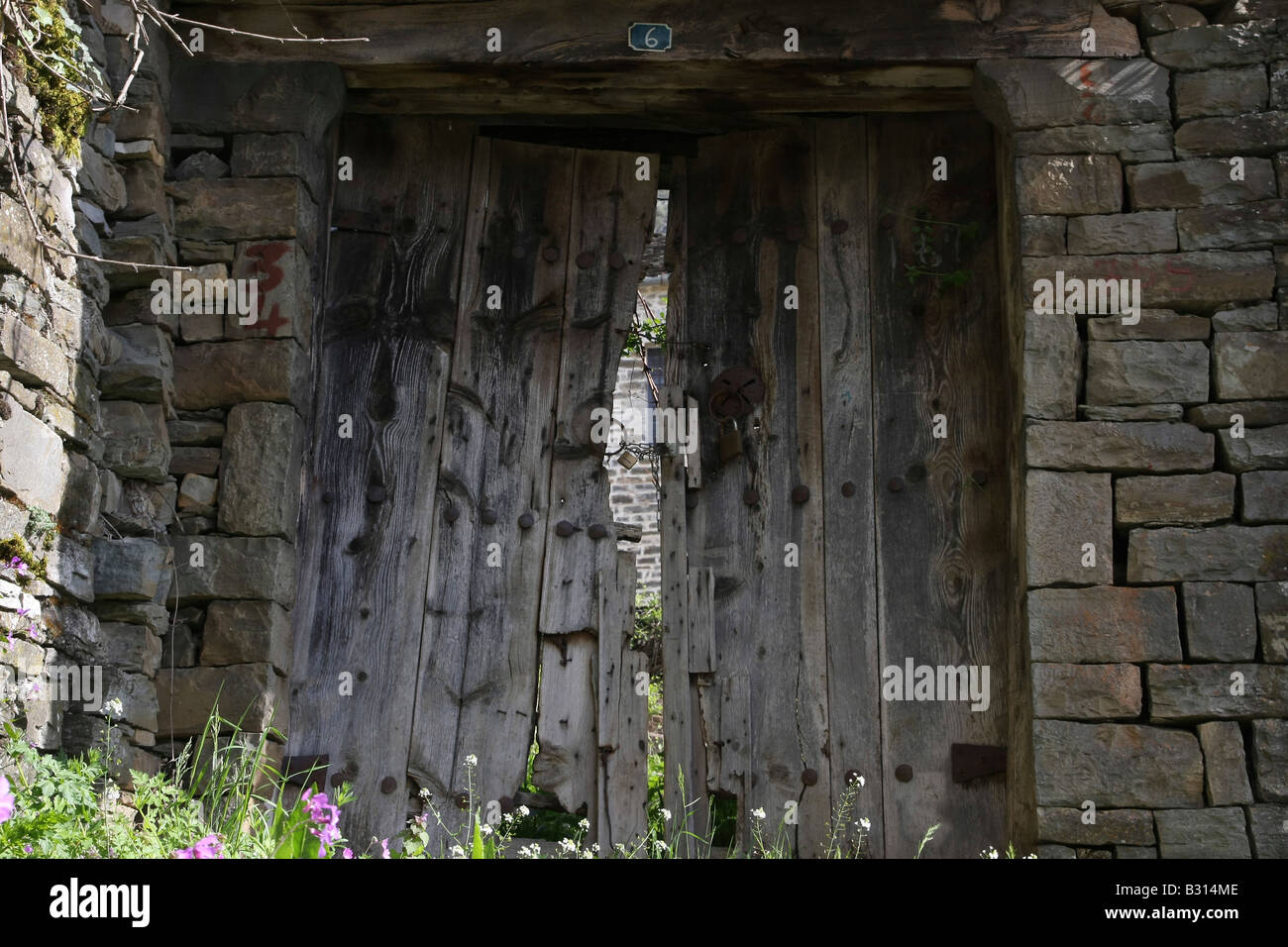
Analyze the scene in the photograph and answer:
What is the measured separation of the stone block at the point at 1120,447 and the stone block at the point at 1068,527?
0.04 meters

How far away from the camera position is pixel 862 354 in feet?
14.4

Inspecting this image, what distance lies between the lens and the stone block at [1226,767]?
11.4 ft

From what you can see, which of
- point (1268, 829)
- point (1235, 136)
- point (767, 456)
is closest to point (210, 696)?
point (767, 456)

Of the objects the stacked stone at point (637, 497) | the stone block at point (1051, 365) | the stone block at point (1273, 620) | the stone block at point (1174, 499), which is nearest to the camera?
the stone block at point (1273, 620)

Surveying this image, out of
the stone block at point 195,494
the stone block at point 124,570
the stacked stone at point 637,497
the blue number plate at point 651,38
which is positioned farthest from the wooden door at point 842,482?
the stacked stone at point 637,497

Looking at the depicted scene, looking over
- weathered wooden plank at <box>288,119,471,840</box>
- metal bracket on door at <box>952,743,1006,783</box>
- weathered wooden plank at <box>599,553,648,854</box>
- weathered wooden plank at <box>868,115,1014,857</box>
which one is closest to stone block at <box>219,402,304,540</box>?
weathered wooden plank at <box>288,119,471,840</box>

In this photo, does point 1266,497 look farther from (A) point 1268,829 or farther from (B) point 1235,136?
(B) point 1235,136

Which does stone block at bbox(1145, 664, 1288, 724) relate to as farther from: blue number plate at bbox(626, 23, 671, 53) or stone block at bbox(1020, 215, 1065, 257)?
blue number plate at bbox(626, 23, 671, 53)

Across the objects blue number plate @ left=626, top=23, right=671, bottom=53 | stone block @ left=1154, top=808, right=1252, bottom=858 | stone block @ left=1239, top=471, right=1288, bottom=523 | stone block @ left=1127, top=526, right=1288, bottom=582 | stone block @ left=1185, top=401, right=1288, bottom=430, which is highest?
blue number plate @ left=626, top=23, right=671, bottom=53

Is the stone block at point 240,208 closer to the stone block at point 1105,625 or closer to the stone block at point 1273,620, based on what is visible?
the stone block at point 1105,625

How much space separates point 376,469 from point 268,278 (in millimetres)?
694

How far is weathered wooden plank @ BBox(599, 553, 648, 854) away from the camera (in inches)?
160

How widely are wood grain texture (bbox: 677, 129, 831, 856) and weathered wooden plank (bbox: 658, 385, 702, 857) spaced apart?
66mm
